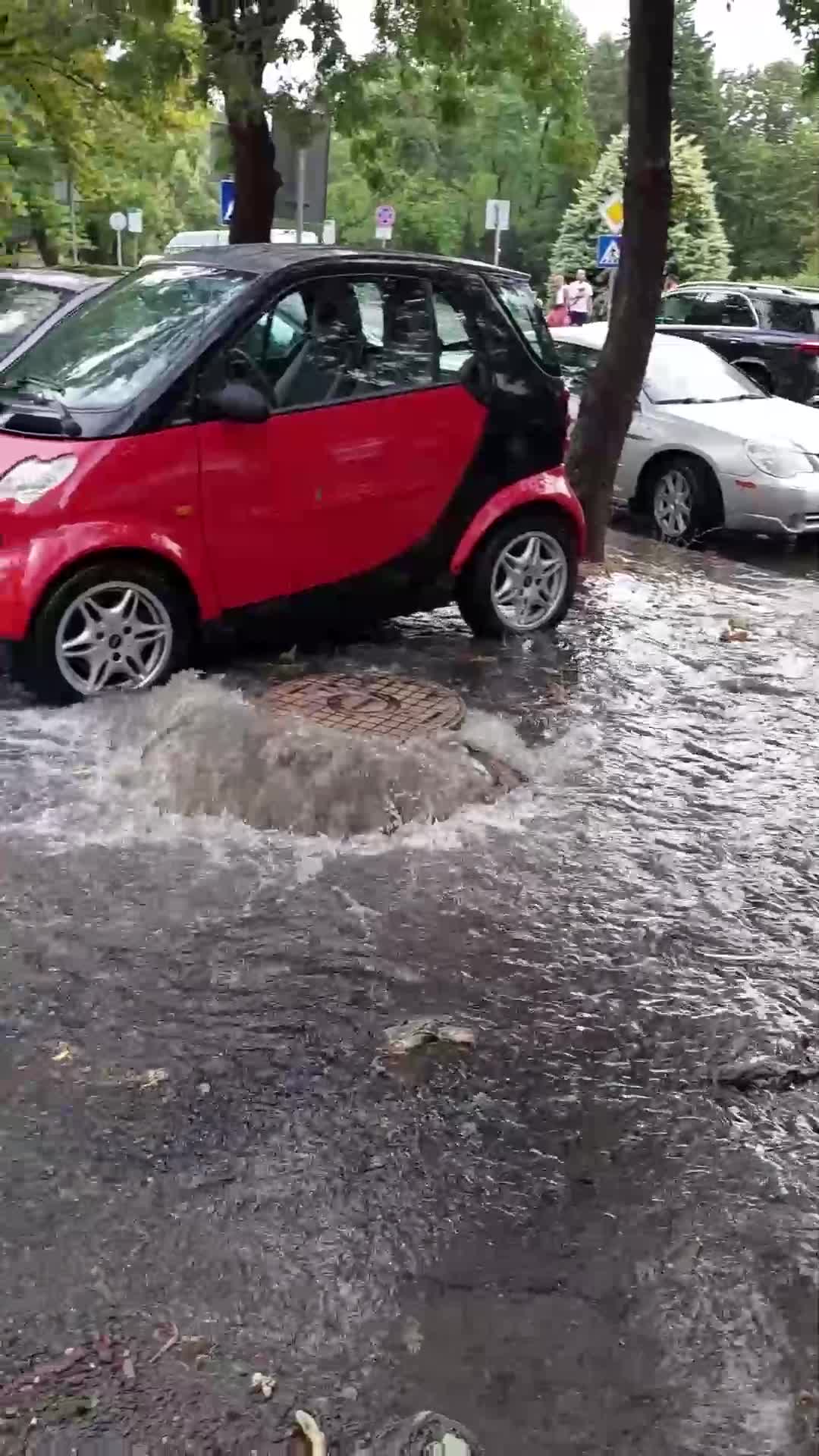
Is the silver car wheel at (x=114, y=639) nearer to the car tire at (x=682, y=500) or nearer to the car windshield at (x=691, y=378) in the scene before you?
the car tire at (x=682, y=500)

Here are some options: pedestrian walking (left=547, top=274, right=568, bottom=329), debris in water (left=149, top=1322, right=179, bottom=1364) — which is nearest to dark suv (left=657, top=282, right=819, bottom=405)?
pedestrian walking (left=547, top=274, right=568, bottom=329)

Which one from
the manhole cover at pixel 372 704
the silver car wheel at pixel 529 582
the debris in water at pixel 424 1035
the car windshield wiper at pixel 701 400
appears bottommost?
the debris in water at pixel 424 1035

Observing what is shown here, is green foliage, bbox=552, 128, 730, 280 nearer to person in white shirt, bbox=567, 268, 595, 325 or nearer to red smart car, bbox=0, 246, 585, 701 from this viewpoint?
person in white shirt, bbox=567, 268, 595, 325

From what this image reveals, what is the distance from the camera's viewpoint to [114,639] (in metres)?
6.00

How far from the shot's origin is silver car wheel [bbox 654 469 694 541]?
11.2m

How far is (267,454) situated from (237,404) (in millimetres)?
290

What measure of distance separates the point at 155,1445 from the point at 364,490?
476 centimetres

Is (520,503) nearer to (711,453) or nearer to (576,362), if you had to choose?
(711,453)

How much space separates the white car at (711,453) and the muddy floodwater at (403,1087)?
5.08m

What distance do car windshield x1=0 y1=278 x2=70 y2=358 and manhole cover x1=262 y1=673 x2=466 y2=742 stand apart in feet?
14.2

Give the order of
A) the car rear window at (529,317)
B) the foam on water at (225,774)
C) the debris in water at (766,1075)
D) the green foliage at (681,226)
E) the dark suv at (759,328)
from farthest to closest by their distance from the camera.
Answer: the green foliage at (681,226)
the dark suv at (759,328)
the car rear window at (529,317)
the foam on water at (225,774)
the debris in water at (766,1075)

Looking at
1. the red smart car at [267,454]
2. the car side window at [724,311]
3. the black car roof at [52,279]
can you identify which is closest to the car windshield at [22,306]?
the black car roof at [52,279]

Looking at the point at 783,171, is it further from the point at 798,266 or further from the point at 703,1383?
the point at 703,1383

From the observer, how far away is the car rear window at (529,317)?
7.30 m
